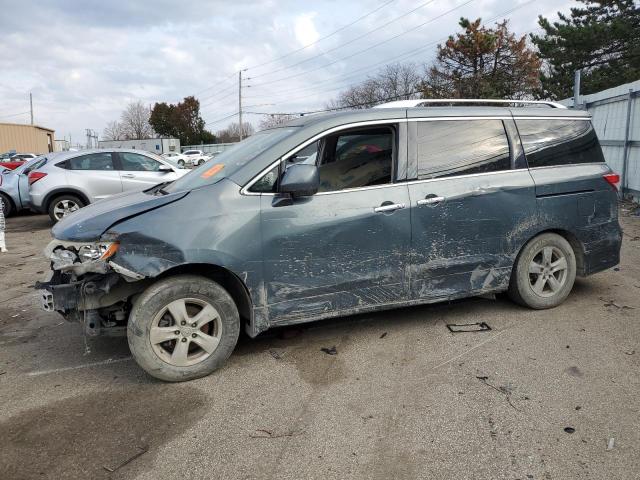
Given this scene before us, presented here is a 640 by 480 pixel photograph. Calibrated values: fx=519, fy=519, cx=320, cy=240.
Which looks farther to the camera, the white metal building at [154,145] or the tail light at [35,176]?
the white metal building at [154,145]

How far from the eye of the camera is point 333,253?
3955 millimetres

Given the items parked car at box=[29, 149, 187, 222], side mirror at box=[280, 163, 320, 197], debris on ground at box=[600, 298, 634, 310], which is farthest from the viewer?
parked car at box=[29, 149, 187, 222]

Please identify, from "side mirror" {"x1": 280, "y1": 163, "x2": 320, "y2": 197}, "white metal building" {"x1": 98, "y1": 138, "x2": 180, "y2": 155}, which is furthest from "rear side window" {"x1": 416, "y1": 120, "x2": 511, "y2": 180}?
"white metal building" {"x1": 98, "y1": 138, "x2": 180, "y2": 155}

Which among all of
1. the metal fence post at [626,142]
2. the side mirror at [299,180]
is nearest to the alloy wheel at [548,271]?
the side mirror at [299,180]

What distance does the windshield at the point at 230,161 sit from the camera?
4.02 meters

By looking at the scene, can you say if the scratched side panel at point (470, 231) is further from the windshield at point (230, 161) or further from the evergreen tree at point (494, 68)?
the evergreen tree at point (494, 68)

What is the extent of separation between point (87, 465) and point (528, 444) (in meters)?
2.41

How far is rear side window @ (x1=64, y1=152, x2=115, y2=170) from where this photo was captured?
1139 cm

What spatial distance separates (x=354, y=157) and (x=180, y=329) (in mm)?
1967

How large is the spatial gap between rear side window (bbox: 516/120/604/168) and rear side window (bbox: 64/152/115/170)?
9339 millimetres

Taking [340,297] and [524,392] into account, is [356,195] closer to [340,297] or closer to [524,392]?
[340,297]

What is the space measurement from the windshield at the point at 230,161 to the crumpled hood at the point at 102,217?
268 millimetres

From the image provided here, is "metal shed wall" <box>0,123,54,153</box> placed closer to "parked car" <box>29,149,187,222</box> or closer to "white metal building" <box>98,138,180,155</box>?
"white metal building" <box>98,138,180,155</box>

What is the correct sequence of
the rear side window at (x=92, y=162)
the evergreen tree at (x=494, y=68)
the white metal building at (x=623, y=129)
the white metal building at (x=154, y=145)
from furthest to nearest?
the white metal building at (x=154, y=145) < the evergreen tree at (x=494, y=68) < the rear side window at (x=92, y=162) < the white metal building at (x=623, y=129)
